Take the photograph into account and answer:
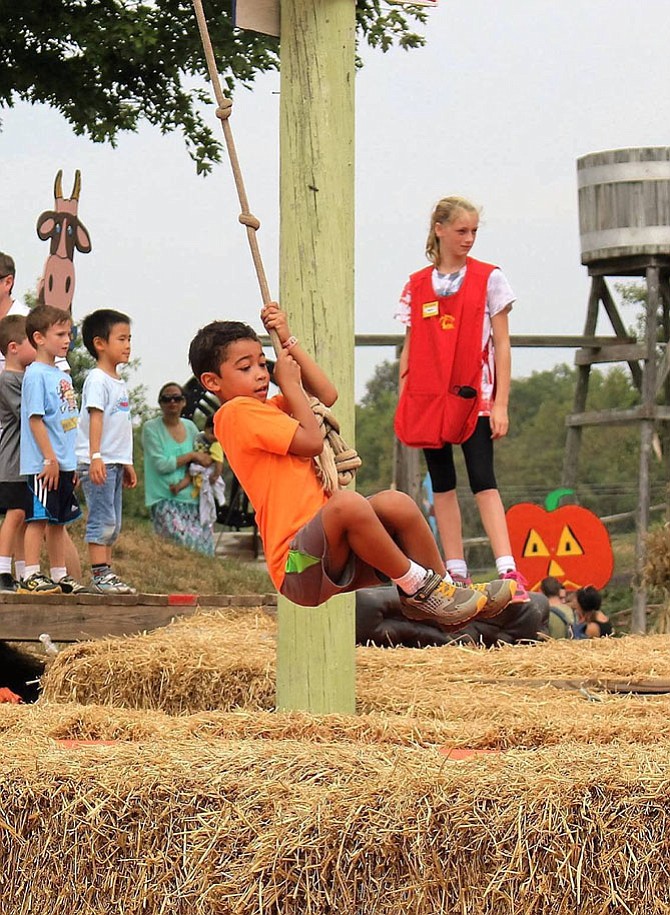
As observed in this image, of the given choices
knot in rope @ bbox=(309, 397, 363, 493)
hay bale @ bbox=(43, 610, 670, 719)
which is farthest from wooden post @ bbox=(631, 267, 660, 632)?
knot in rope @ bbox=(309, 397, 363, 493)

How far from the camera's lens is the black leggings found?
694 centimetres

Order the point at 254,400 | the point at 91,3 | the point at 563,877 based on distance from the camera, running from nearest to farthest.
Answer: the point at 563,877 → the point at 254,400 → the point at 91,3

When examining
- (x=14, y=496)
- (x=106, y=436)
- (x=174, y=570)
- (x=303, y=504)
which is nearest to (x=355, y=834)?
(x=303, y=504)

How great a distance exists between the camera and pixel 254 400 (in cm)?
519

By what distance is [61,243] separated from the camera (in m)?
10.8

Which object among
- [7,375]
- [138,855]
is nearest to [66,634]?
[7,375]

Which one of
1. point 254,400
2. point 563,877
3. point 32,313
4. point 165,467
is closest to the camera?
point 563,877

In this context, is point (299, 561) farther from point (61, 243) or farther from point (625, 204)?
point (625, 204)

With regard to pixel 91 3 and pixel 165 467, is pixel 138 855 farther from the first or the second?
pixel 91 3

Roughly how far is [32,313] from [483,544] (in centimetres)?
424

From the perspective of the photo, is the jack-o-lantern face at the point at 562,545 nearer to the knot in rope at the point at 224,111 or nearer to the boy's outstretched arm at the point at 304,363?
the boy's outstretched arm at the point at 304,363

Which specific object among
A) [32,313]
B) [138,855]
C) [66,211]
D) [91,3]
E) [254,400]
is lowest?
[138,855]

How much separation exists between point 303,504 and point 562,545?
605 cm

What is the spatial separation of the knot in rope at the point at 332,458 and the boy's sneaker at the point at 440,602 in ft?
1.34
